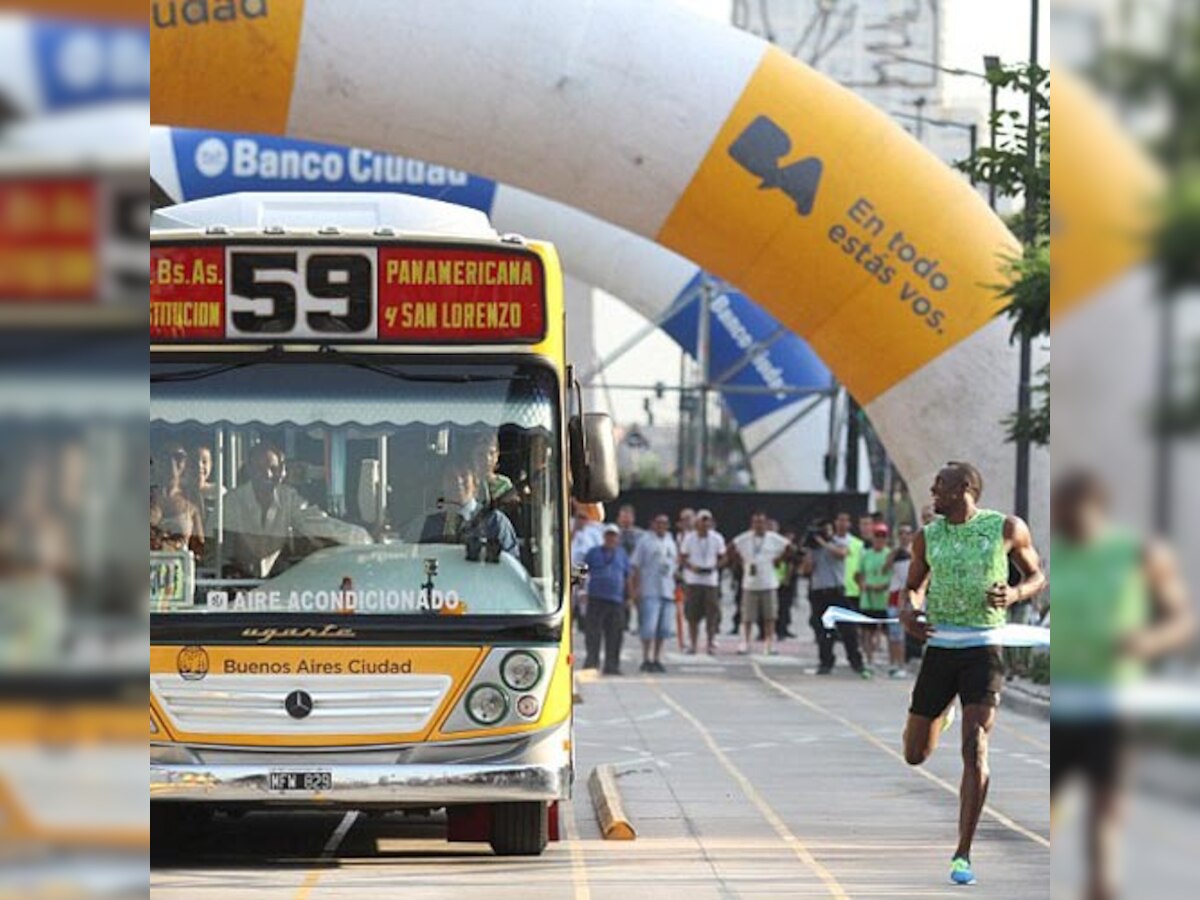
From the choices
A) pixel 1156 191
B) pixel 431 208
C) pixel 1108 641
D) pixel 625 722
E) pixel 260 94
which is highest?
pixel 260 94

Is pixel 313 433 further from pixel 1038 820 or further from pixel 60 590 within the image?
pixel 60 590

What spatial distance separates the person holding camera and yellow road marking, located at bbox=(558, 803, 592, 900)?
45.7ft

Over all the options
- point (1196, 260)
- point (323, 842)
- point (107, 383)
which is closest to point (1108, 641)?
point (1196, 260)

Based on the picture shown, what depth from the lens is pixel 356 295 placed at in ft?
35.3

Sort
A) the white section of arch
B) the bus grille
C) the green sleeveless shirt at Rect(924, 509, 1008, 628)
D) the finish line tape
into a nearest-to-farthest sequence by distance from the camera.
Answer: the finish line tape
the green sleeveless shirt at Rect(924, 509, 1008, 628)
the bus grille
the white section of arch

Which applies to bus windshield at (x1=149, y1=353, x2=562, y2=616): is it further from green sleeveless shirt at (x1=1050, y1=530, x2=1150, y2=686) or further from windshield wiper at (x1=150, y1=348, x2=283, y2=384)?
green sleeveless shirt at (x1=1050, y1=530, x2=1150, y2=686)

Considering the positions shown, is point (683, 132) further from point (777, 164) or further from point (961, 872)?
point (961, 872)

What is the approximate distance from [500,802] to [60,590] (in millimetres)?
9360

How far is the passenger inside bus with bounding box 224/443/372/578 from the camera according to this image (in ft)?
34.6

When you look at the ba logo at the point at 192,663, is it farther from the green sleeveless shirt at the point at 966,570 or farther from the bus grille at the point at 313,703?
the green sleeveless shirt at the point at 966,570

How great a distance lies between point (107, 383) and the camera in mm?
1644

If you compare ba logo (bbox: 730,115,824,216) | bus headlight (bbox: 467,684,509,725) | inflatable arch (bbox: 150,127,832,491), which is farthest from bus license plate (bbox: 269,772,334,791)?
inflatable arch (bbox: 150,127,832,491)

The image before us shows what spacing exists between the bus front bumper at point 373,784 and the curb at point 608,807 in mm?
1245

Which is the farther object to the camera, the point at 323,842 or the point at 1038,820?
the point at 1038,820
